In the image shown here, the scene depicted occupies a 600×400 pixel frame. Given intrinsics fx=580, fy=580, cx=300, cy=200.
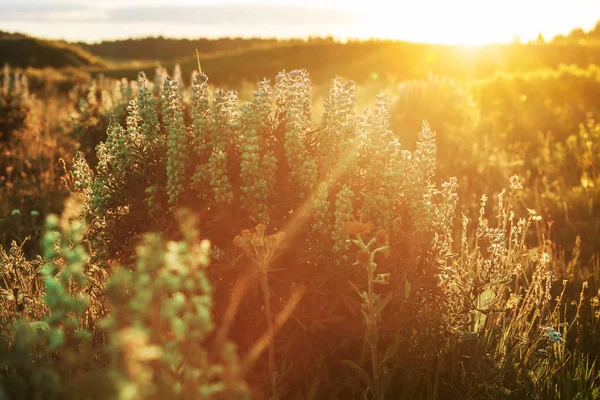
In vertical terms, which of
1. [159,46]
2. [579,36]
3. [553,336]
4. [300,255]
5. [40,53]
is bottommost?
[553,336]

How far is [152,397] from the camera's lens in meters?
1.54

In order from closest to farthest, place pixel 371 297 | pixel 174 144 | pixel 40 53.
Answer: pixel 371 297 → pixel 174 144 → pixel 40 53

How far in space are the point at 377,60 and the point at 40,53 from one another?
26.3 metres

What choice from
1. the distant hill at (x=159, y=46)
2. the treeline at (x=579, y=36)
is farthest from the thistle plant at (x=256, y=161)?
the distant hill at (x=159, y=46)

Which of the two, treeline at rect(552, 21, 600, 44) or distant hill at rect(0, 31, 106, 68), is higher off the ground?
treeline at rect(552, 21, 600, 44)

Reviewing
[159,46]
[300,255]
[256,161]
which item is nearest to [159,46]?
[159,46]

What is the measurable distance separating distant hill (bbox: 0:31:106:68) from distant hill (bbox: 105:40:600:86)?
664 cm

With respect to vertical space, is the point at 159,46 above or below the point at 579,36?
below

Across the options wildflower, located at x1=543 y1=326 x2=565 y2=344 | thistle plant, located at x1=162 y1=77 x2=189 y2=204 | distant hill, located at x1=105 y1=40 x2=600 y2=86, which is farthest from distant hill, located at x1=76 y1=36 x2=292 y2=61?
wildflower, located at x1=543 y1=326 x2=565 y2=344

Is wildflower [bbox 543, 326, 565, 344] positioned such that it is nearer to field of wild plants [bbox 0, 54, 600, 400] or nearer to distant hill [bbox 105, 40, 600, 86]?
field of wild plants [bbox 0, 54, 600, 400]

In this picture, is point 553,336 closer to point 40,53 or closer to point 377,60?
point 40,53

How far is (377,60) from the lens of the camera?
1925 inches

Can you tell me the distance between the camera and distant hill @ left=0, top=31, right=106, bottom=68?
135 feet

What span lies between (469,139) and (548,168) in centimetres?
191
